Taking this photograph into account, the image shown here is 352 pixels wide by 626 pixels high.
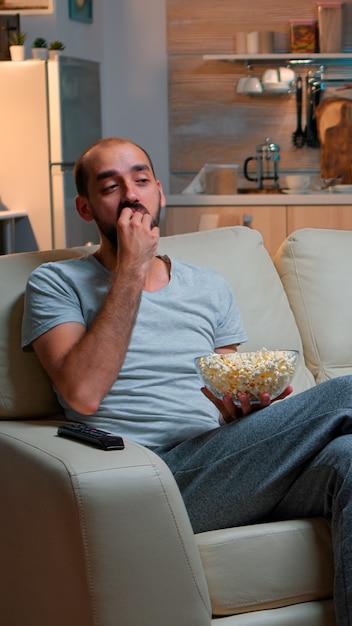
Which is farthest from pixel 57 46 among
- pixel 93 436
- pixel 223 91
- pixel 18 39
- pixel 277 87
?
pixel 93 436

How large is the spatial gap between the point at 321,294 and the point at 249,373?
855 mm

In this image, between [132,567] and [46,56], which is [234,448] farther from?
[46,56]

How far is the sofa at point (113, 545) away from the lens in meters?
Answer: 1.73

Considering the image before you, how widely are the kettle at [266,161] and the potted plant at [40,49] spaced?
1.25 m

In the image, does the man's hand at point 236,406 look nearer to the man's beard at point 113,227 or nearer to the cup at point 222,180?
the man's beard at point 113,227

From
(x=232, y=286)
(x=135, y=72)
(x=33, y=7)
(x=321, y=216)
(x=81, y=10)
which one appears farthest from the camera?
(x=135, y=72)

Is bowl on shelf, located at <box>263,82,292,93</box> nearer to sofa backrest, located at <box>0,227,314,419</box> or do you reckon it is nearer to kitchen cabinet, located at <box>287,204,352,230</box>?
kitchen cabinet, located at <box>287,204,352,230</box>

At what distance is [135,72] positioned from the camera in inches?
240

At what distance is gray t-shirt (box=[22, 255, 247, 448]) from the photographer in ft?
7.02

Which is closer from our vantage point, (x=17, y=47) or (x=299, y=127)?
(x=17, y=47)

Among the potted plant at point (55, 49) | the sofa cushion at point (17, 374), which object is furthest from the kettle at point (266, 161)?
the sofa cushion at point (17, 374)

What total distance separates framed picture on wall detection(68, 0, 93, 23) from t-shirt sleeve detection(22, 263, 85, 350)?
3.71 meters

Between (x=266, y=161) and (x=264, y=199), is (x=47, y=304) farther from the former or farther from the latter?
(x=266, y=161)

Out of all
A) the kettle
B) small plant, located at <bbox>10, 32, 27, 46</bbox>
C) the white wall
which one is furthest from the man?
the white wall
